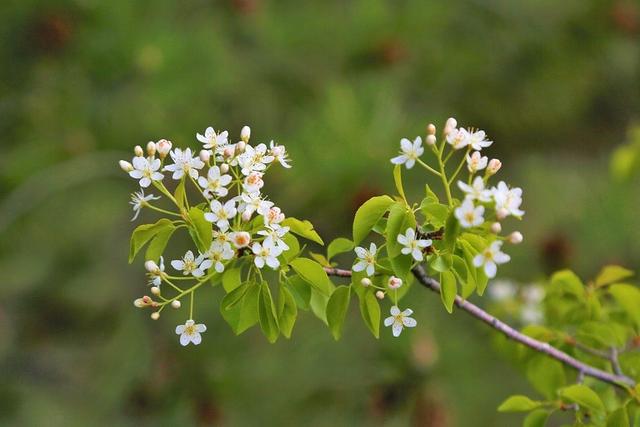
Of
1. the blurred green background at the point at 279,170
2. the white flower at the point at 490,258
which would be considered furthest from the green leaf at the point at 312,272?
the blurred green background at the point at 279,170

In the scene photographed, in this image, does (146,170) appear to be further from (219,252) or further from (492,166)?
(492,166)

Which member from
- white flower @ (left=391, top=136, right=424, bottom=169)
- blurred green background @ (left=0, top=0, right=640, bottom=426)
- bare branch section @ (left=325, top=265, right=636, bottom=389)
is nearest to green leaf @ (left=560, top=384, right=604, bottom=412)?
bare branch section @ (left=325, top=265, right=636, bottom=389)

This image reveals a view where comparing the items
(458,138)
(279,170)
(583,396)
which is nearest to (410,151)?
(458,138)

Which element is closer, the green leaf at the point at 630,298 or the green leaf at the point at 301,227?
the green leaf at the point at 301,227

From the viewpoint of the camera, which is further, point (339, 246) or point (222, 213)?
point (339, 246)

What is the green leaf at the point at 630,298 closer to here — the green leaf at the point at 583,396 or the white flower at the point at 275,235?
the green leaf at the point at 583,396

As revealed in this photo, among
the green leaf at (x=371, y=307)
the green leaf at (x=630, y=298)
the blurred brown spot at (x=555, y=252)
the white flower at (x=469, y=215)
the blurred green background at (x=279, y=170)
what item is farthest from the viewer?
the blurred brown spot at (x=555, y=252)

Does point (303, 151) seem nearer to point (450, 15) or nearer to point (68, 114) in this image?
point (68, 114)

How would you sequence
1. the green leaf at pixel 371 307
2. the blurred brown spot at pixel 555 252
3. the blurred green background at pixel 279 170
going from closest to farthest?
the green leaf at pixel 371 307 < the blurred green background at pixel 279 170 < the blurred brown spot at pixel 555 252
